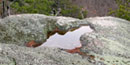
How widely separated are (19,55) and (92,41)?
1.44 meters

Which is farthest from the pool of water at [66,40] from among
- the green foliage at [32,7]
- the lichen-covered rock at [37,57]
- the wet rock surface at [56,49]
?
the green foliage at [32,7]

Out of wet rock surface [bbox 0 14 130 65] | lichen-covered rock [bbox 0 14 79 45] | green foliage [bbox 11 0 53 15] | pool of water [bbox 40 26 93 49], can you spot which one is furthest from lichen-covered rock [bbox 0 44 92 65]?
green foliage [bbox 11 0 53 15]

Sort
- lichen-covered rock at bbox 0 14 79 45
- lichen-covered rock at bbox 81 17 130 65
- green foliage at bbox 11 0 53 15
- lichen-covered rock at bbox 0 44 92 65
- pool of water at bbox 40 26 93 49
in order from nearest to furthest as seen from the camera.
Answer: lichen-covered rock at bbox 0 44 92 65 < lichen-covered rock at bbox 81 17 130 65 < pool of water at bbox 40 26 93 49 < lichen-covered rock at bbox 0 14 79 45 < green foliage at bbox 11 0 53 15

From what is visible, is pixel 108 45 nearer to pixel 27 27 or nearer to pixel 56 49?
pixel 56 49

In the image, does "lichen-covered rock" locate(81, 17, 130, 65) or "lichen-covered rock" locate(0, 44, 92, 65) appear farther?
"lichen-covered rock" locate(81, 17, 130, 65)

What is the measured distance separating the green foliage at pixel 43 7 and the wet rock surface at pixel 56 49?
388cm

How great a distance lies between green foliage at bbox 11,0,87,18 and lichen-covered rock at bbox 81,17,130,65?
473 cm

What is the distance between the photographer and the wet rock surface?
2568 mm

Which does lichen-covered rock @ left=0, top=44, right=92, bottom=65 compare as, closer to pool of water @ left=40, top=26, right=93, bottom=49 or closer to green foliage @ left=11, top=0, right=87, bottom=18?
pool of water @ left=40, top=26, right=93, bottom=49

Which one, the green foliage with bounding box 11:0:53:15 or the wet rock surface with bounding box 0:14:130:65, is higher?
the wet rock surface with bounding box 0:14:130:65

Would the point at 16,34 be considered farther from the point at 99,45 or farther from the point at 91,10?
the point at 91,10

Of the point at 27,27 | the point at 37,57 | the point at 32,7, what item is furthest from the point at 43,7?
the point at 37,57

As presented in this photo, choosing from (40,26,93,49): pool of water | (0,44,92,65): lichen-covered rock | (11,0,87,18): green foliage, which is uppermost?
(0,44,92,65): lichen-covered rock

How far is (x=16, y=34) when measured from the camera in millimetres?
3650
